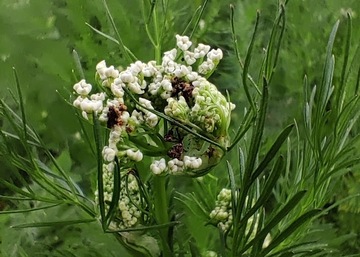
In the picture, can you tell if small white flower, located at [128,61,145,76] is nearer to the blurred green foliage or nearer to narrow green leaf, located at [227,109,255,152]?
narrow green leaf, located at [227,109,255,152]

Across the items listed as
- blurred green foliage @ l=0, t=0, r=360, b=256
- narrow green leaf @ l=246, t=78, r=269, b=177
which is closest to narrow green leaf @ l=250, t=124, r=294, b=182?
narrow green leaf @ l=246, t=78, r=269, b=177

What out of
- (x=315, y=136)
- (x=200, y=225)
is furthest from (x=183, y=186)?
Result: (x=315, y=136)

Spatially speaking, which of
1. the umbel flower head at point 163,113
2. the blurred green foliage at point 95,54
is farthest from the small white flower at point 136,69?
the blurred green foliage at point 95,54

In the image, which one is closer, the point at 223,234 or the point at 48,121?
the point at 223,234

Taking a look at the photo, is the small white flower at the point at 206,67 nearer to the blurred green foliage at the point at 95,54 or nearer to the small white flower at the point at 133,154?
the small white flower at the point at 133,154

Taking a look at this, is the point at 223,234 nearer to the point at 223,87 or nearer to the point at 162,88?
the point at 162,88

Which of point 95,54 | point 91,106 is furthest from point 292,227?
point 95,54
